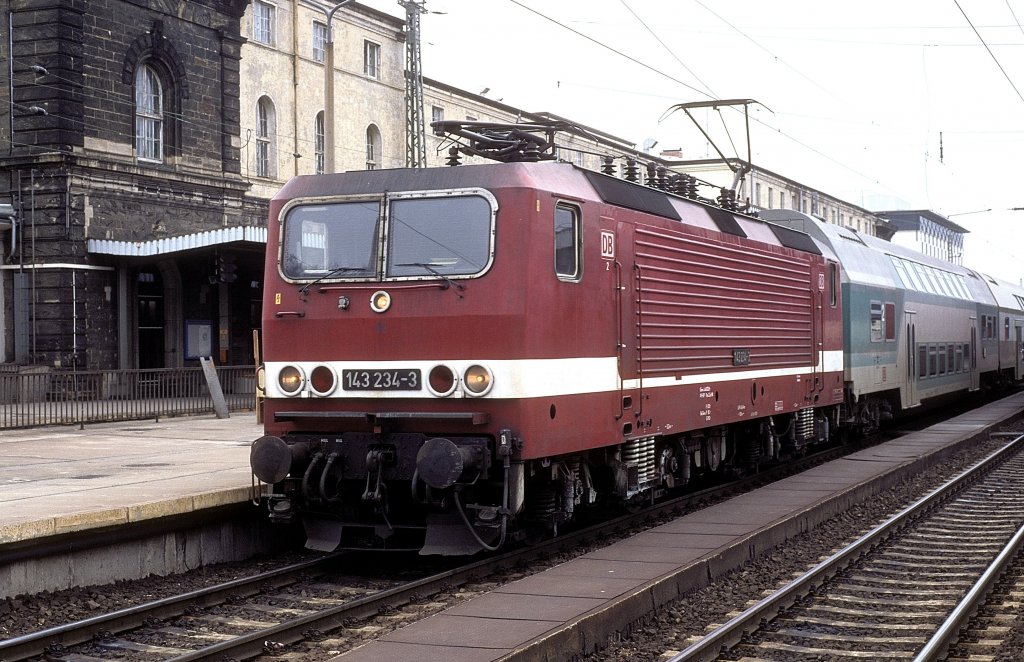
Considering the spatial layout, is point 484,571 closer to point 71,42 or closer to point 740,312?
point 740,312

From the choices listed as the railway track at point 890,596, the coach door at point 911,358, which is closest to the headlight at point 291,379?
the railway track at point 890,596

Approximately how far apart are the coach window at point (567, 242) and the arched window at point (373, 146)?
97.7ft

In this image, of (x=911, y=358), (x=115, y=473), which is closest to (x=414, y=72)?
(x=911, y=358)

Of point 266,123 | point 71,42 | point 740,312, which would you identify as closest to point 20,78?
point 71,42

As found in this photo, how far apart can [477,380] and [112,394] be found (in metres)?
13.5

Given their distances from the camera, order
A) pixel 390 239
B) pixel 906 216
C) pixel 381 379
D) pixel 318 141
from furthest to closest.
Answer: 1. pixel 906 216
2. pixel 318 141
3. pixel 390 239
4. pixel 381 379

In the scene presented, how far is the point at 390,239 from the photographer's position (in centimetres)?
1032

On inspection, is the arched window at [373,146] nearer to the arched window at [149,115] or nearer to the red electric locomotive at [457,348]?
the arched window at [149,115]

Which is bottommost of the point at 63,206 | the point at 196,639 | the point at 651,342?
the point at 196,639

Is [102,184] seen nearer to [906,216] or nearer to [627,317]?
[627,317]

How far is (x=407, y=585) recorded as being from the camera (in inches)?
375

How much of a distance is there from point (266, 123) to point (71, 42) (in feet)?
28.1

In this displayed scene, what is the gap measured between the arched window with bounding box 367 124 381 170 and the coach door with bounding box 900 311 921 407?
20035 mm

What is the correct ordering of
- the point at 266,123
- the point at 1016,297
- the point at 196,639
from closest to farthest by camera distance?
the point at 196,639, the point at 266,123, the point at 1016,297
